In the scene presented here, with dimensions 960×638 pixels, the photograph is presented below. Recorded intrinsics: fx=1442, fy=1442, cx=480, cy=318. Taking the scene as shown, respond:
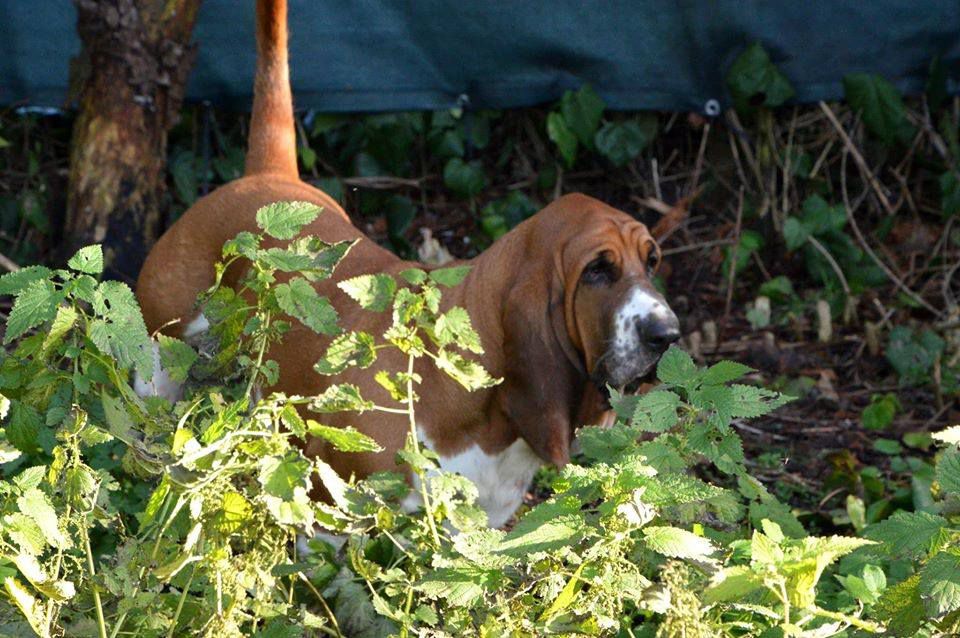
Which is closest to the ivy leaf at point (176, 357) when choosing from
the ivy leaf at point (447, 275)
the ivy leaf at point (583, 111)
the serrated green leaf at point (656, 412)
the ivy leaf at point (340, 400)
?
the ivy leaf at point (340, 400)

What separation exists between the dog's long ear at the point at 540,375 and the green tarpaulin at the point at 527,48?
94.5 inches

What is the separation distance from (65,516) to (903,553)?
1160mm

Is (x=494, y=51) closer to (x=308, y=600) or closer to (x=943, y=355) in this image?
(x=943, y=355)

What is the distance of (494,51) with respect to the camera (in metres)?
5.80

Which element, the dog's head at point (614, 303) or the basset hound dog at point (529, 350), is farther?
the basset hound dog at point (529, 350)

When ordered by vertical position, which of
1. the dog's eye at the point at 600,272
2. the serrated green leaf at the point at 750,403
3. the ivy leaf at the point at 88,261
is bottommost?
the dog's eye at the point at 600,272

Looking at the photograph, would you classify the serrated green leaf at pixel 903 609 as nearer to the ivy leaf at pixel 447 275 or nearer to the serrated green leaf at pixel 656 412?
the serrated green leaf at pixel 656 412

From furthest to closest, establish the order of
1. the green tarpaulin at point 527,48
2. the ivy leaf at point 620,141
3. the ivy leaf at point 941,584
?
the ivy leaf at point 620,141 → the green tarpaulin at point 527,48 → the ivy leaf at point 941,584

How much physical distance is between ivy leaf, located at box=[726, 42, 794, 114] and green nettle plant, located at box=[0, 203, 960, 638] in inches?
143

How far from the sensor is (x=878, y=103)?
594cm

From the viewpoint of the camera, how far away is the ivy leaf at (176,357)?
2.30 metres

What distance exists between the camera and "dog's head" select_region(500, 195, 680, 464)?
3467 millimetres

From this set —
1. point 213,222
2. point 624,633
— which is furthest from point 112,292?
point 213,222

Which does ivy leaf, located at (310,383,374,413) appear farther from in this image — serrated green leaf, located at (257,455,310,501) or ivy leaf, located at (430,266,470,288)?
ivy leaf, located at (430,266,470,288)
